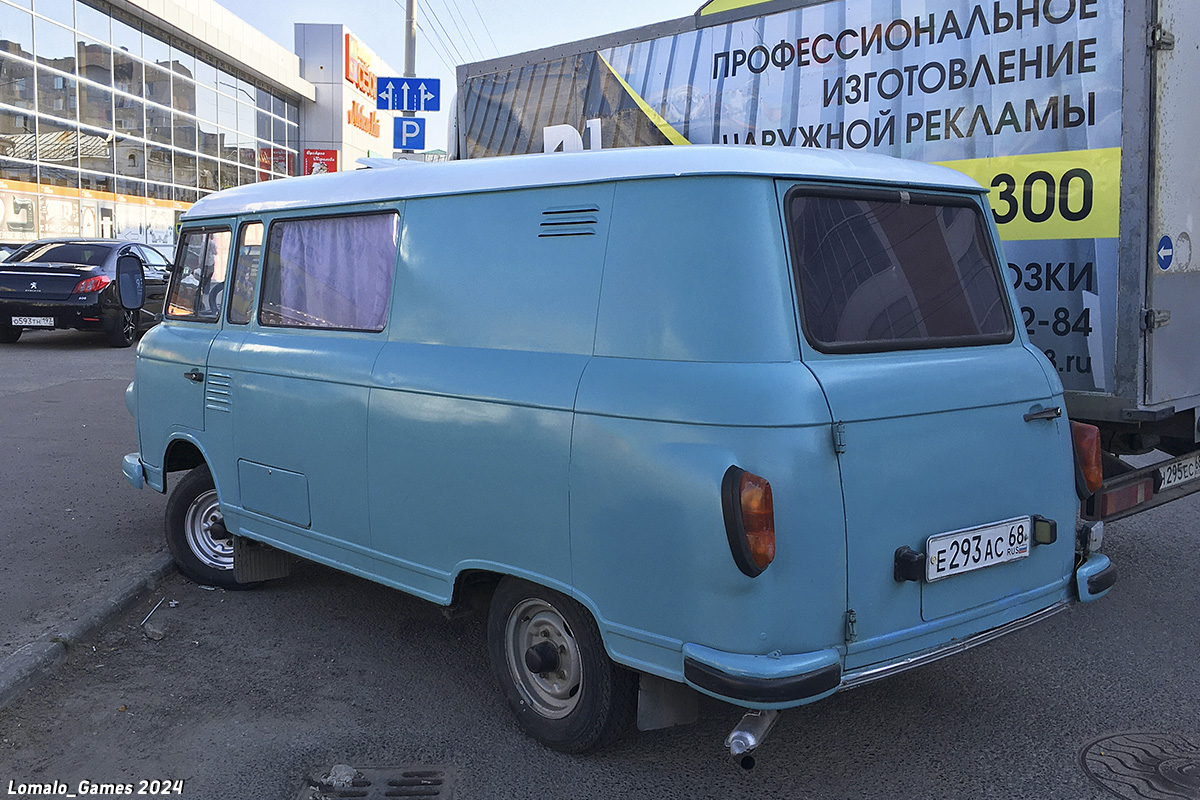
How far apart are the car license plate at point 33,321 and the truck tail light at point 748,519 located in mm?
16412

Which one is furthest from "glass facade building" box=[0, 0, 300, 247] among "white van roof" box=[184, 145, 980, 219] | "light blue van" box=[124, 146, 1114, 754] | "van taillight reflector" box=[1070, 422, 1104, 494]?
"van taillight reflector" box=[1070, 422, 1104, 494]

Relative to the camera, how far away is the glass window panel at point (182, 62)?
32219 mm

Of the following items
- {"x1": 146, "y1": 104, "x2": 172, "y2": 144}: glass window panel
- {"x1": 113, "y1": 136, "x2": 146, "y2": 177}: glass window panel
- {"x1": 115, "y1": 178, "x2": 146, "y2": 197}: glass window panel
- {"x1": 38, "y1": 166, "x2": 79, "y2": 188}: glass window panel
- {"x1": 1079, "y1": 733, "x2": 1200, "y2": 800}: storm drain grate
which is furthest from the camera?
{"x1": 146, "y1": 104, "x2": 172, "y2": 144}: glass window panel

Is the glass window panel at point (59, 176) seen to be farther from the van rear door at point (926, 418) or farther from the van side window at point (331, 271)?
the van rear door at point (926, 418)

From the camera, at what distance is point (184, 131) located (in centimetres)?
3288

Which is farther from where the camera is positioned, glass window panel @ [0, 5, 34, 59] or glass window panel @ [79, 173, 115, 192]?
glass window panel @ [79, 173, 115, 192]

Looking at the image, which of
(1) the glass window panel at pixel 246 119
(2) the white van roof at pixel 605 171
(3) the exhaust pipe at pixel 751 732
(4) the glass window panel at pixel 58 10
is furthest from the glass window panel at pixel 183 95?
(3) the exhaust pipe at pixel 751 732

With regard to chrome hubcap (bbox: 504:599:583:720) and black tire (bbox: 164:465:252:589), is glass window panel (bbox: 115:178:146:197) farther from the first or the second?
chrome hubcap (bbox: 504:599:583:720)

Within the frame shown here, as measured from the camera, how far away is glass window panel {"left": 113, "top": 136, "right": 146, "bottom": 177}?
94.4 feet

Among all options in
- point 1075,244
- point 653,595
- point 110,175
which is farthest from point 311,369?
point 110,175

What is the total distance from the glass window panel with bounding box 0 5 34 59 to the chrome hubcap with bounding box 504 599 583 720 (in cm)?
2480

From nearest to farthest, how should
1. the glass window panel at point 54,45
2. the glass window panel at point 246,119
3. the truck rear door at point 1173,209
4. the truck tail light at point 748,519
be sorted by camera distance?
1. the truck tail light at point 748,519
2. the truck rear door at point 1173,209
3. the glass window panel at point 54,45
4. the glass window panel at point 246,119

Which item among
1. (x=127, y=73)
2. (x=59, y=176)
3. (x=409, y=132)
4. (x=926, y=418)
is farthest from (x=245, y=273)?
(x=127, y=73)

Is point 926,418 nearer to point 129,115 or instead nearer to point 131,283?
point 131,283
